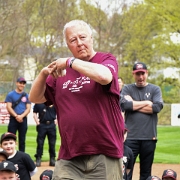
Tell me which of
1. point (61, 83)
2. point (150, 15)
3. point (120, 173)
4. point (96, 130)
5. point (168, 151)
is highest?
point (150, 15)

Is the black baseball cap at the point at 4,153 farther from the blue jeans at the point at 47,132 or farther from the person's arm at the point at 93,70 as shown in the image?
the blue jeans at the point at 47,132

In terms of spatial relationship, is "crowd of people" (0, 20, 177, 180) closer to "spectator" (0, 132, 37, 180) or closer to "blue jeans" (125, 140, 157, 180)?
"spectator" (0, 132, 37, 180)

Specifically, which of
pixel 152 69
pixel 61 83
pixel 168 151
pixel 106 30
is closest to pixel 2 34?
pixel 106 30

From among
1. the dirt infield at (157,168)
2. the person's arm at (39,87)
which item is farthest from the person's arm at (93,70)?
the dirt infield at (157,168)

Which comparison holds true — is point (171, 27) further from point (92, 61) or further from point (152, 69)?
point (92, 61)

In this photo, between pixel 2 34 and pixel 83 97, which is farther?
pixel 2 34

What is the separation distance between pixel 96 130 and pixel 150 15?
35022mm

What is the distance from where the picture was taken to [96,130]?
433 cm

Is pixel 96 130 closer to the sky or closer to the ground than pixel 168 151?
closer to the sky

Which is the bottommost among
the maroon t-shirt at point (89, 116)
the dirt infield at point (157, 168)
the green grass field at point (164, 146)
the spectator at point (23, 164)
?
the green grass field at point (164, 146)

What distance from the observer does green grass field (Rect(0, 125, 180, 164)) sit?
15916 mm

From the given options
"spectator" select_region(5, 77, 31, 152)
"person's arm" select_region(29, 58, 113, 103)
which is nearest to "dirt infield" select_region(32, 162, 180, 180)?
"spectator" select_region(5, 77, 31, 152)

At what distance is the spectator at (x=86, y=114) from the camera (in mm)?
4320

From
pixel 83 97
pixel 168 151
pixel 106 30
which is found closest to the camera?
pixel 83 97
